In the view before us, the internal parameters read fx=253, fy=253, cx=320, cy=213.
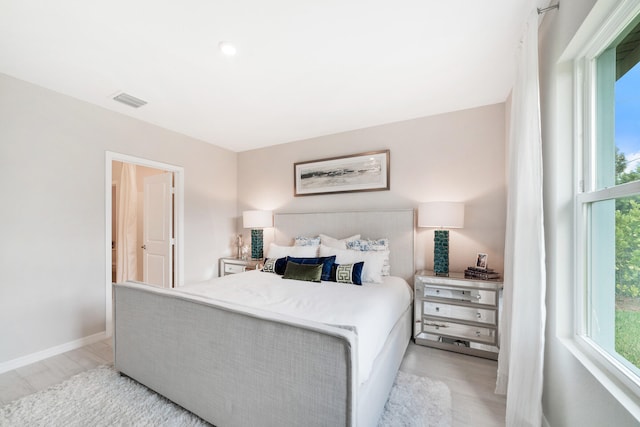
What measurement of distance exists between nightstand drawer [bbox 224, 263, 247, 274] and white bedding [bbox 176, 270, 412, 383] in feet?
3.57

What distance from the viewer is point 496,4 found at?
1496 mm

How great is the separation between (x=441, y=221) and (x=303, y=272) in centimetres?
153

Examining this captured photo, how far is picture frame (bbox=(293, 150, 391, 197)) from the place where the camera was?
10.7ft

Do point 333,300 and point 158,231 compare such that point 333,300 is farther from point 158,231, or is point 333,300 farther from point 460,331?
point 158,231

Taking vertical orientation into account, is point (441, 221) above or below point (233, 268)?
above

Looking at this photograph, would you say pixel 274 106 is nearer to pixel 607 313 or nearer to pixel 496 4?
pixel 496 4

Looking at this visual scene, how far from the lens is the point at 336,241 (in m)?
3.20

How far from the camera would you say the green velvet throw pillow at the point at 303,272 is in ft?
8.72

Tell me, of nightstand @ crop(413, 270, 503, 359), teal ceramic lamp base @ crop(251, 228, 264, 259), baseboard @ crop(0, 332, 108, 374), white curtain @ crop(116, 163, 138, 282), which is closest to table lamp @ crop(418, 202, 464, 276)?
nightstand @ crop(413, 270, 503, 359)

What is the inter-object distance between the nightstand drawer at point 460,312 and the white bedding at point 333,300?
0.22m

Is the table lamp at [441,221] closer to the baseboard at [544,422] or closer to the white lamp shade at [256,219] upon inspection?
the baseboard at [544,422]

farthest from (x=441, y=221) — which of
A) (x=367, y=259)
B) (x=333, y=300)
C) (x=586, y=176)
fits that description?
(x=333, y=300)

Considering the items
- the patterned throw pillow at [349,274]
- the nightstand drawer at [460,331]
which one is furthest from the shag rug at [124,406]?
the patterned throw pillow at [349,274]

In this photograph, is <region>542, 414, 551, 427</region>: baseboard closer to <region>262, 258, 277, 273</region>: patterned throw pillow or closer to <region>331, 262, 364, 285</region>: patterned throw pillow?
<region>331, 262, 364, 285</region>: patterned throw pillow
